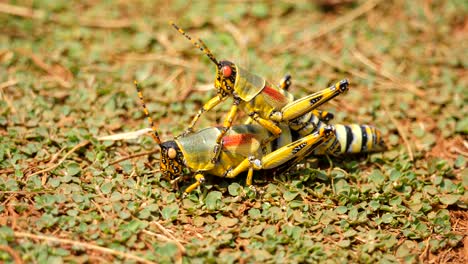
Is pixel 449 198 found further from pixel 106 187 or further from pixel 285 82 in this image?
pixel 106 187

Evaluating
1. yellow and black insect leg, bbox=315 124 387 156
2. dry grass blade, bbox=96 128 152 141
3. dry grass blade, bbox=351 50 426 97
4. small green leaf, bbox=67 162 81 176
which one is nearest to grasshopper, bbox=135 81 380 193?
yellow and black insect leg, bbox=315 124 387 156

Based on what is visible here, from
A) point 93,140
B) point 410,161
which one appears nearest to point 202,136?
point 93,140

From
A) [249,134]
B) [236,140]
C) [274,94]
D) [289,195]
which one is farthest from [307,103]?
[289,195]

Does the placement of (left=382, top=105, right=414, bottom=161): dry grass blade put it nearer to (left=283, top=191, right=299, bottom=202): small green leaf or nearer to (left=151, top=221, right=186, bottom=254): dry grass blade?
(left=283, top=191, right=299, bottom=202): small green leaf

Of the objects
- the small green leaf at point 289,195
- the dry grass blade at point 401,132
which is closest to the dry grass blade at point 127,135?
the small green leaf at point 289,195

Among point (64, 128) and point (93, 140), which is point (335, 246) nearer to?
point (93, 140)

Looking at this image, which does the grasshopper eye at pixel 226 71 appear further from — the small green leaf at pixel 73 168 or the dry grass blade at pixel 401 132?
the dry grass blade at pixel 401 132
